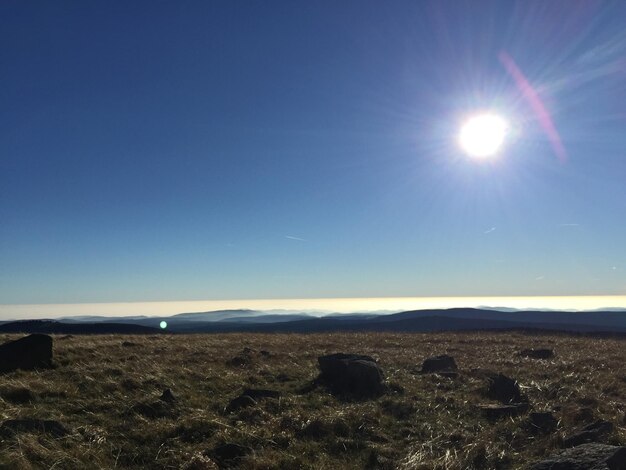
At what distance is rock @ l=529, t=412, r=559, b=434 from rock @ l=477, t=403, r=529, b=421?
0.65 meters

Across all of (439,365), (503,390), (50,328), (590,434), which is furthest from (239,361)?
(50,328)

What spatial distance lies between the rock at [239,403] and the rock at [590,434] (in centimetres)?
828

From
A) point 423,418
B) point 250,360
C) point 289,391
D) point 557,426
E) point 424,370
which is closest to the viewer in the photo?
point 557,426

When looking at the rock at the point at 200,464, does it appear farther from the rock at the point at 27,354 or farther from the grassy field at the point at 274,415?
the rock at the point at 27,354

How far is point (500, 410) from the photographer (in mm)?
13688

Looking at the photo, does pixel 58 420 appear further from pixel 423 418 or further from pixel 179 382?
pixel 423 418

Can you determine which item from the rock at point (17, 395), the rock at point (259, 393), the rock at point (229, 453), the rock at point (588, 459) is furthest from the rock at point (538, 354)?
the rock at point (17, 395)

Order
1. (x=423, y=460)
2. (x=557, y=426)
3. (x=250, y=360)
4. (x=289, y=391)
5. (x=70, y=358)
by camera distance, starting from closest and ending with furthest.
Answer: (x=423, y=460), (x=557, y=426), (x=289, y=391), (x=70, y=358), (x=250, y=360)

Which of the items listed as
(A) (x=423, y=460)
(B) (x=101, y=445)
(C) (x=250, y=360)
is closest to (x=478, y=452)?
(A) (x=423, y=460)

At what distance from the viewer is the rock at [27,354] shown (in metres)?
16.6

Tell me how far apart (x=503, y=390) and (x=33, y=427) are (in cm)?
1395

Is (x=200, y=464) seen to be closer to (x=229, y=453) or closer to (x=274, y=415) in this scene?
(x=229, y=453)

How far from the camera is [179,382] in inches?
637

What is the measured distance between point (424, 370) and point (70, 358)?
14.1 meters
